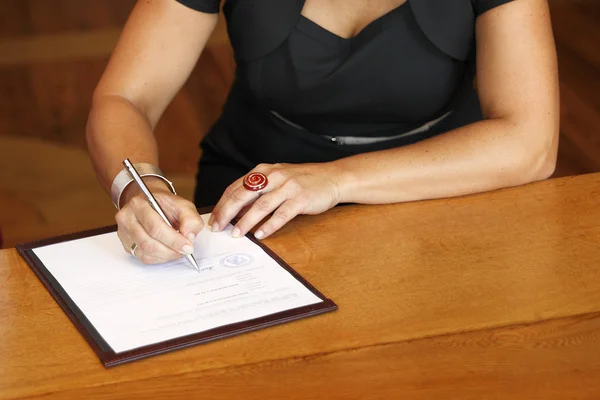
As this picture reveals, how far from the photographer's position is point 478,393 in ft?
3.49

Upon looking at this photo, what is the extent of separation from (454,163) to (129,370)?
0.71 meters

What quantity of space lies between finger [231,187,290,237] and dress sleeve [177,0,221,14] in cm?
54

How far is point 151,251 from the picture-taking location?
1.34 m

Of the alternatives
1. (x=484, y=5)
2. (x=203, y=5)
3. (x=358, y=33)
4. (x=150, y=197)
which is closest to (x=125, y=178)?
(x=150, y=197)

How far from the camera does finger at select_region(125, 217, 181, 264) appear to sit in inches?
52.9

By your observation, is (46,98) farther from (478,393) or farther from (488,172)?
(478,393)

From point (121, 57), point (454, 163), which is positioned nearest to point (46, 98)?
point (121, 57)

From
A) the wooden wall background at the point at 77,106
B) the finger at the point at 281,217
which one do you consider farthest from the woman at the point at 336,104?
the wooden wall background at the point at 77,106

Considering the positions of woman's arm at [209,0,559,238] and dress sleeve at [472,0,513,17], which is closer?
woman's arm at [209,0,559,238]

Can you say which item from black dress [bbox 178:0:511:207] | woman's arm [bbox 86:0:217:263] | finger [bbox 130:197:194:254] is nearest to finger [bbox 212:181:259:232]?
finger [bbox 130:197:194:254]

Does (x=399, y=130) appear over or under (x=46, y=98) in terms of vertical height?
over

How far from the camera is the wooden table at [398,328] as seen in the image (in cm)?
108

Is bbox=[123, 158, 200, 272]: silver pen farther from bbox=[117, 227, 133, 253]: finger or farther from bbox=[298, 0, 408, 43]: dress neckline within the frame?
bbox=[298, 0, 408, 43]: dress neckline

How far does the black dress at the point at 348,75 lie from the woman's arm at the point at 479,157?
0.28ft
